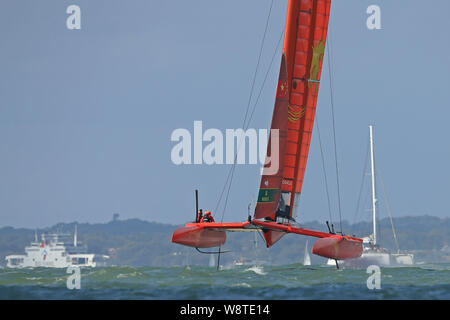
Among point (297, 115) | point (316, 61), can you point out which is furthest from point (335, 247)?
point (316, 61)

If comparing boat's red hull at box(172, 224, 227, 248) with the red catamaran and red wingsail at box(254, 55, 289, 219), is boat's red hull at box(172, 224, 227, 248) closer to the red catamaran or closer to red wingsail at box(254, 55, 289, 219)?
the red catamaran

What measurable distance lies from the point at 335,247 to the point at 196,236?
13.3 feet

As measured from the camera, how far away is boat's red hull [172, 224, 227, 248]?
25.5m

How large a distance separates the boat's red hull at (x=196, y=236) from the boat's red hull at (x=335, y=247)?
3.12m

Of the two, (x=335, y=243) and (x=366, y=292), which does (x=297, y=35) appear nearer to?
(x=335, y=243)

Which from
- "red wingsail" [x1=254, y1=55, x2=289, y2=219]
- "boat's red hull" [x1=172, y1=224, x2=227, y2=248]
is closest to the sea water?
"boat's red hull" [x1=172, y1=224, x2=227, y2=248]

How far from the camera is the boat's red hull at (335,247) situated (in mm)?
25203

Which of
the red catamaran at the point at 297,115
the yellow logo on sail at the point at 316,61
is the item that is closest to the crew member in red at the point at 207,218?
the red catamaran at the point at 297,115

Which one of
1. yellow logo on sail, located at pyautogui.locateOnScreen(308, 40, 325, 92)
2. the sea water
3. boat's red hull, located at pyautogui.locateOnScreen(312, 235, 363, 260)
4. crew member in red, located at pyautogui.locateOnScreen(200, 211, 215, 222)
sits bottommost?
the sea water

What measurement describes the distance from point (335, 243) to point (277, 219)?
2.47 m

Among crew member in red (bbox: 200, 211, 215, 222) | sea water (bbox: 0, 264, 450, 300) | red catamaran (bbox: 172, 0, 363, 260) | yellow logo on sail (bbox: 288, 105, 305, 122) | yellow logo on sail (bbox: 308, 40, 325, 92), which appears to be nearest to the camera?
sea water (bbox: 0, 264, 450, 300)

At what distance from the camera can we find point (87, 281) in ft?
91.7

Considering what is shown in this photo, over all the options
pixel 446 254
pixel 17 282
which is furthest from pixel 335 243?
pixel 446 254

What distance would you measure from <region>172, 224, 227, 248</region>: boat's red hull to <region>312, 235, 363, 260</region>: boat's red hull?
3116 mm
